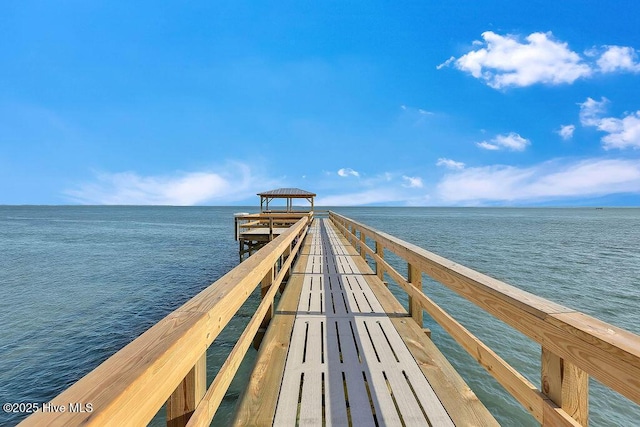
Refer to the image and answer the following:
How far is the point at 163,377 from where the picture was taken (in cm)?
98

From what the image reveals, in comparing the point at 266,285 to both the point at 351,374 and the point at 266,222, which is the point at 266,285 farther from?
the point at 266,222

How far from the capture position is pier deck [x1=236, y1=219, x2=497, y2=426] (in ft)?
6.68

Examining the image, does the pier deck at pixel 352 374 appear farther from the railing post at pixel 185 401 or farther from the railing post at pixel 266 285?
the railing post at pixel 185 401

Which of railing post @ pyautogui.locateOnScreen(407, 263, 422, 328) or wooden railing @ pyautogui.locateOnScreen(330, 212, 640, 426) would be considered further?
railing post @ pyautogui.locateOnScreen(407, 263, 422, 328)

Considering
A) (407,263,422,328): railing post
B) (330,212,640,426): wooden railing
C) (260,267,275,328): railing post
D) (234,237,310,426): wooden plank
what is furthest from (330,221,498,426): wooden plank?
(260,267,275,328): railing post

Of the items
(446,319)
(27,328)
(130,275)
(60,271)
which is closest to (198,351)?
(446,319)

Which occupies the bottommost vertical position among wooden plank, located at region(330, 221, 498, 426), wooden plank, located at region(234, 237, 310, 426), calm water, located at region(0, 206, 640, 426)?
calm water, located at region(0, 206, 640, 426)

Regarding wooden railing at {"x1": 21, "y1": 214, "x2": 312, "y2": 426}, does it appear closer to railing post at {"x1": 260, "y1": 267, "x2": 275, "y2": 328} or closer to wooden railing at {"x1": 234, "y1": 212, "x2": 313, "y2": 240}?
railing post at {"x1": 260, "y1": 267, "x2": 275, "y2": 328}

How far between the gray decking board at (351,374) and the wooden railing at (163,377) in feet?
2.46

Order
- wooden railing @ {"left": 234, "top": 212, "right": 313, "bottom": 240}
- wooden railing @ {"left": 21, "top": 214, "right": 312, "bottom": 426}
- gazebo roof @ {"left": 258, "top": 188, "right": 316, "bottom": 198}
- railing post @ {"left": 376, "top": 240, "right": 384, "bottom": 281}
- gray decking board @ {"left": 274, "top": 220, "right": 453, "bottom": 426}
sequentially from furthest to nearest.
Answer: gazebo roof @ {"left": 258, "top": 188, "right": 316, "bottom": 198} → wooden railing @ {"left": 234, "top": 212, "right": 313, "bottom": 240} → railing post @ {"left": 376, "top": 240, "right": 384, "bottom": 281} → gray decking board @ {"left": 274, "top": 220, "right": 453, "bottom": 426} → wooden railing @ {"left": 21, "top": 214, "right": 312, "bottom": 426}

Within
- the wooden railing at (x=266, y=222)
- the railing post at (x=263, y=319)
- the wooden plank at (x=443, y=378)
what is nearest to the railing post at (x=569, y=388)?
the wooden plank at (x=443, y=378)

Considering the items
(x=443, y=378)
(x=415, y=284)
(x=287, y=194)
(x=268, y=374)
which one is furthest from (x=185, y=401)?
(x=287, y=194)

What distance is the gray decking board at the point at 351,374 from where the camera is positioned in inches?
80.0

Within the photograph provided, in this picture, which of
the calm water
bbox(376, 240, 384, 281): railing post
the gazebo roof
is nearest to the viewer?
the calm water
